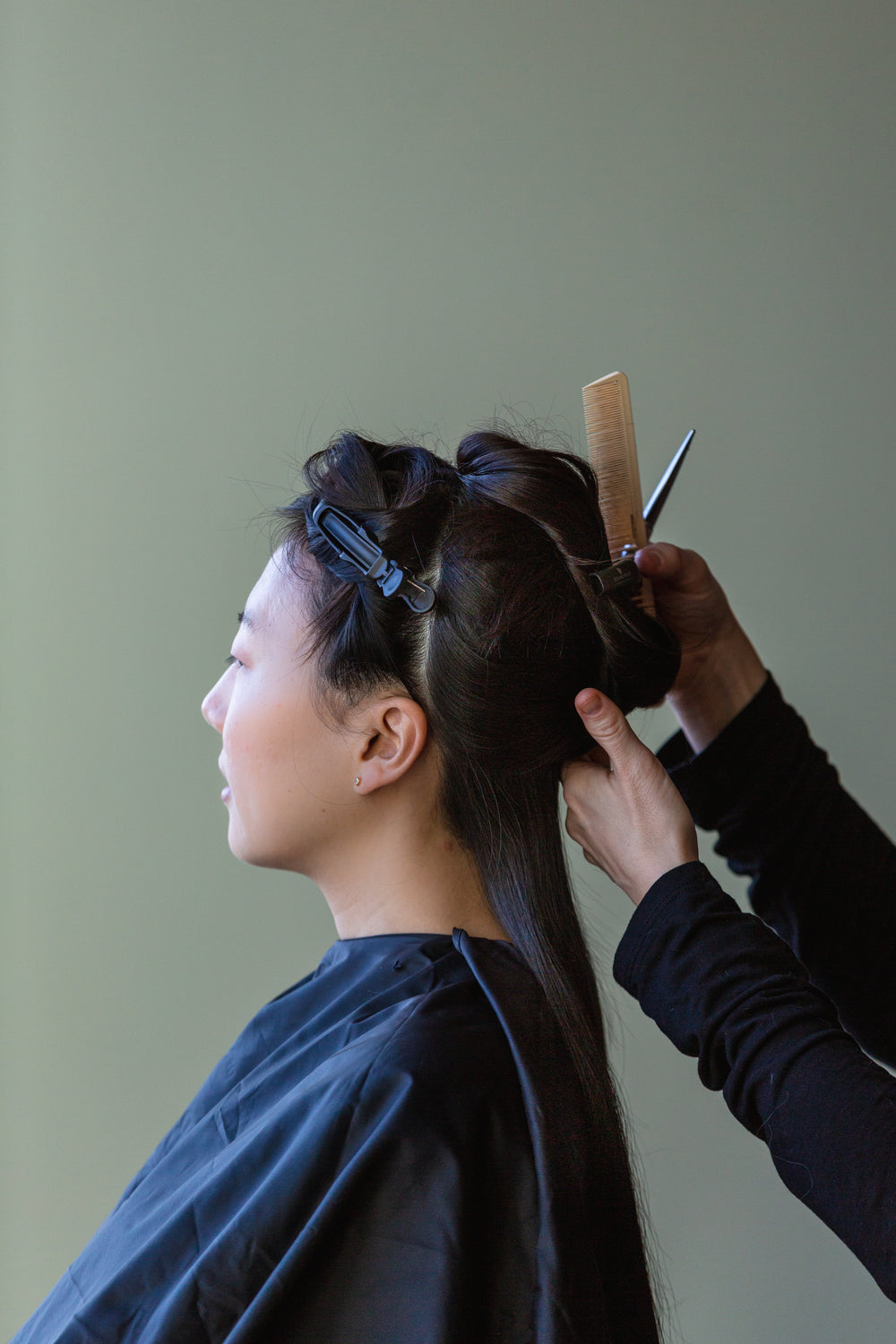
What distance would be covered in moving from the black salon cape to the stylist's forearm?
0.42m

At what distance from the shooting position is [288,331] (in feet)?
5.46

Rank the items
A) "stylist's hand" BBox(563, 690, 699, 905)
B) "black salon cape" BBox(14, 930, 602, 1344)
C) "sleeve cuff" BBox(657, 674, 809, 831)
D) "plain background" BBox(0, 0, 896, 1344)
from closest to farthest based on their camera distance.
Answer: "black salon cape" BBox(14, 930, 602, 1344)
"stylist's hand" BBox(563, 690, 699, 905)
"sleeve cuff" BBox(657, 674, 809, 831)
"plain background" BBox(0, 0, 896, 1344)

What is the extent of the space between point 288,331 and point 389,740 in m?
0.92

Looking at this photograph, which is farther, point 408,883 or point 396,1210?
point 408,883

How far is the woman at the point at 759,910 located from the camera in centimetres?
77

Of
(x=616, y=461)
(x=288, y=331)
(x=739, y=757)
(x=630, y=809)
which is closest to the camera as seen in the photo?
(x=630, y=809)

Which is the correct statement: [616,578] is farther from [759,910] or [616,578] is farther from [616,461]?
[759,910]

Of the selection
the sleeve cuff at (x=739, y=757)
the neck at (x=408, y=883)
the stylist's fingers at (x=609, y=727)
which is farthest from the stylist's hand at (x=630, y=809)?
the sleeve cuff at (x=739, y=757)

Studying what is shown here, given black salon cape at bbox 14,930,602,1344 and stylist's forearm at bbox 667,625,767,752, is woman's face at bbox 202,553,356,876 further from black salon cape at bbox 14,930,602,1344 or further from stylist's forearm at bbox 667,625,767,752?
stylist's forearm at bbox 667,625,767,752

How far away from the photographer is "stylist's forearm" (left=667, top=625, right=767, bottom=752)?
1.19 m

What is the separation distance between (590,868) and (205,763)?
595 mm

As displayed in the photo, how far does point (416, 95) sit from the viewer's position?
165 cm

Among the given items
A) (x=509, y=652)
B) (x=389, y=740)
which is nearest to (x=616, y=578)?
(x=509, y=652)

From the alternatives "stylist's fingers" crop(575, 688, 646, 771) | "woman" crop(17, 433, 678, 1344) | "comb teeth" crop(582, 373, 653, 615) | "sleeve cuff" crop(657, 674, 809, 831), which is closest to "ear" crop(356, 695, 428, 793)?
"woman" crop(17, 433, 678, 1344)
